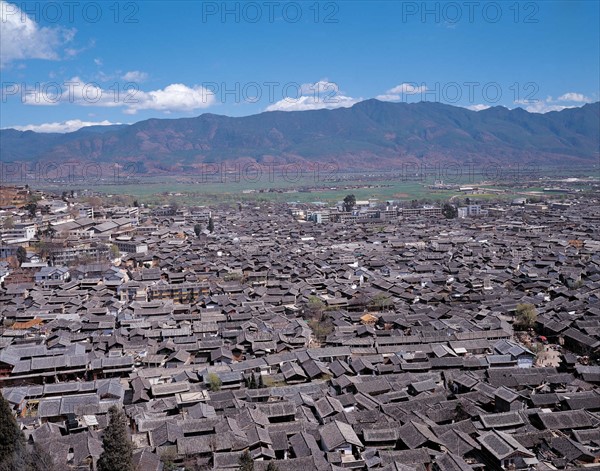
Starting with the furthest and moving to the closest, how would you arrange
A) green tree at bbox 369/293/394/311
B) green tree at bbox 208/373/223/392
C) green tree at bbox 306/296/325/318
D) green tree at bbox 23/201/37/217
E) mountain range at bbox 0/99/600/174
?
mountain range at bbox 0/99/600/174 < green tree at bbox 23/201/37/217 < green tree at bbox 369/293/394/311 < green tree at bbox 306/296/325/318 < green tree at bbox 208/373/223/392

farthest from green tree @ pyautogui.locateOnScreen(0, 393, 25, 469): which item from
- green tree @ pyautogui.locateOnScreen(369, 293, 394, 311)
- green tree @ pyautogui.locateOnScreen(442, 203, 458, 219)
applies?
green tree @ pyautogui.locateOnScreen(442, 203, 458, 219)

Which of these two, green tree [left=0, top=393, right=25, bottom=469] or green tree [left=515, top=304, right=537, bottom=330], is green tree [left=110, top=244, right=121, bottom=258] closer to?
green tree [left=515, top=304, right=537, bottom=330]

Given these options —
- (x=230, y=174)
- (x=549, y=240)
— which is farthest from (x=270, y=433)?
(x=230, y=174)

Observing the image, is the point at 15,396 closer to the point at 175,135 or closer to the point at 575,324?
the point at 575,324

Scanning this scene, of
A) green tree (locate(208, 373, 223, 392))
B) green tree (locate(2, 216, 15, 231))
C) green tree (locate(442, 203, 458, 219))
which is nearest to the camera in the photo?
green tree (locate(208, 373, 223, 392))

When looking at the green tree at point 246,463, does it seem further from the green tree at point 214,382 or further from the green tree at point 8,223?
the green tree at point 8,223
